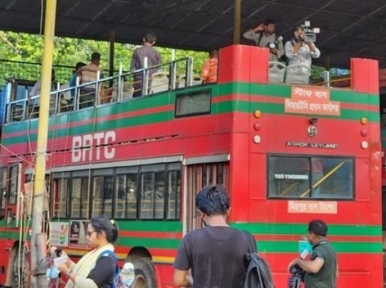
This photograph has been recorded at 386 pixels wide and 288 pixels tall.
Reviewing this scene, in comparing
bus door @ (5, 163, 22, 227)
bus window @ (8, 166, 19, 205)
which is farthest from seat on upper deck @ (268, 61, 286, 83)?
bus window @ (8, 166, 19, 205)

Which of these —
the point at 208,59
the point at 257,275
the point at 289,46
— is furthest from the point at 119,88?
the point at 257,275

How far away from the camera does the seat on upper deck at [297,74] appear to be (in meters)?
10.3

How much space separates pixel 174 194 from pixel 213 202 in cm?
603

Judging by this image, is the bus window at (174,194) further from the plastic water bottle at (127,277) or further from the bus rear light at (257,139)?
the plastic water bottle at (127,277)

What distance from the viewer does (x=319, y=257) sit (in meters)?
6.89

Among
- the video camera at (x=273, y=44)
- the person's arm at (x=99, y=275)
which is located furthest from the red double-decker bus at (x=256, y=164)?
the person's arm at (x=99, y=275)

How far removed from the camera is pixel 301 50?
11078 mm

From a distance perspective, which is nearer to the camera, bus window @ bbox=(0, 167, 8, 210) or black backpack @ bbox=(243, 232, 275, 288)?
black backpack @ bbox=(243, 232, 275, 288)

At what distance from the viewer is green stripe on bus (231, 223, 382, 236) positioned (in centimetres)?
955

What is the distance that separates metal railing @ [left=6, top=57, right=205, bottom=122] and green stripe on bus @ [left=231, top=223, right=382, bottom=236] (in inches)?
88.9

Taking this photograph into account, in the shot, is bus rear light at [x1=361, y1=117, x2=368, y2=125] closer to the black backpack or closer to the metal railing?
the metal railing

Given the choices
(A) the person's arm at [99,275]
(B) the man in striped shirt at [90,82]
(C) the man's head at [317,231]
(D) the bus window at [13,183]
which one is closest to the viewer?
(A) the person's arm at [99,275]

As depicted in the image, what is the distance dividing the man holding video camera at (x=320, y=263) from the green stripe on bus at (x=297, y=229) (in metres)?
2.46

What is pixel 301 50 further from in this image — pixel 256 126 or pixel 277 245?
pixel 277 245
